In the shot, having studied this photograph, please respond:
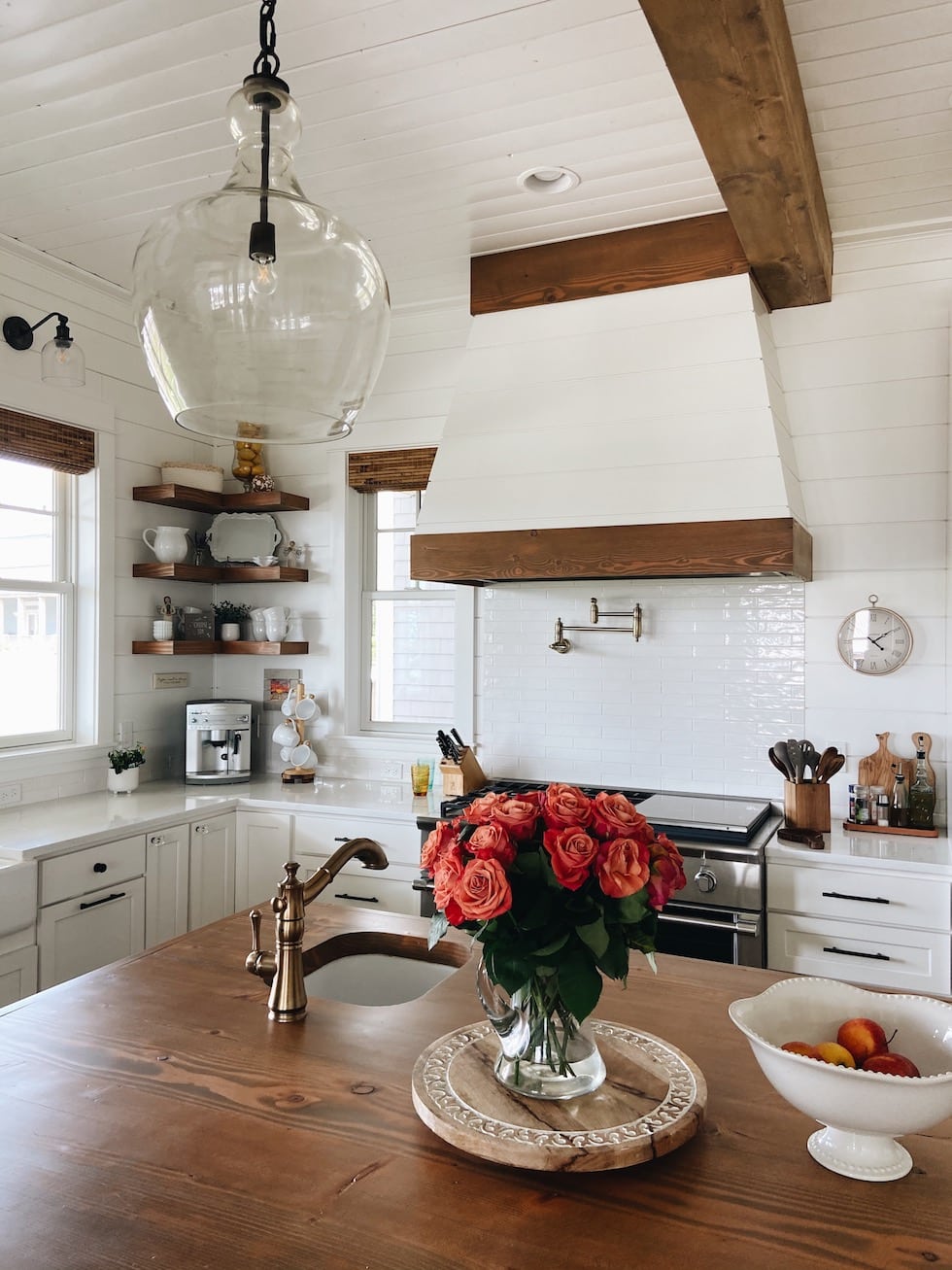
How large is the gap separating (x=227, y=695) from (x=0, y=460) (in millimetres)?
1471

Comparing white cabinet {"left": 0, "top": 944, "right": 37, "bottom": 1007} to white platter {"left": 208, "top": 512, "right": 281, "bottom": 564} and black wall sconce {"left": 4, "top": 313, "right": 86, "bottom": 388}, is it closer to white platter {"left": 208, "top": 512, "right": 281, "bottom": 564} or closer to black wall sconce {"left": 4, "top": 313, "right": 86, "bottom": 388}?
black wall sconce {"left": 4, "top": 313, "right": 86, "bottom": 388}

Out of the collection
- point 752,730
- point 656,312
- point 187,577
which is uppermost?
point 656,312

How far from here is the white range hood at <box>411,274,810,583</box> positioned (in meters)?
2.91

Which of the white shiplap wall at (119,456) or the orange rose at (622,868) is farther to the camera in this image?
the white shiplap wall at (119,456)

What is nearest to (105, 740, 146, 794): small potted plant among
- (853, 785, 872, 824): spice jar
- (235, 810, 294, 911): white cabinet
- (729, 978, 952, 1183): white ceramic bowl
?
(235, 810, 294, 911): white cabinet

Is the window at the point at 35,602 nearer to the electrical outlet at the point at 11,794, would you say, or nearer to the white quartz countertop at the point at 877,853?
the electrical outlet at the point at 11,794

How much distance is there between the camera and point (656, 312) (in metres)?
3.14

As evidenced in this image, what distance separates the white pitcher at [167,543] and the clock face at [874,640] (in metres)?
2.65

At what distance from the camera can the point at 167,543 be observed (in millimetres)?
3939

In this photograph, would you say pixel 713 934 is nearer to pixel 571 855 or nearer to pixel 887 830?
pixel 887 830

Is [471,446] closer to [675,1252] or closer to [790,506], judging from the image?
[790,506]

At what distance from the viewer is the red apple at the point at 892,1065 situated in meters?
1.07

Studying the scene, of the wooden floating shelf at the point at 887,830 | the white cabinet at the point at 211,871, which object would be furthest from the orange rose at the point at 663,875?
the white cabinet at the point at 211,871

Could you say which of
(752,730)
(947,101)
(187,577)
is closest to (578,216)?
(947,101)
